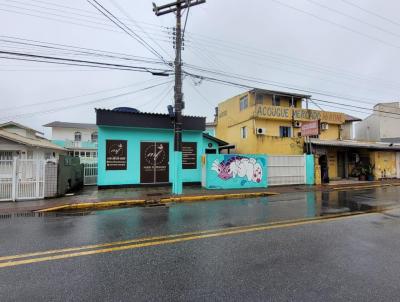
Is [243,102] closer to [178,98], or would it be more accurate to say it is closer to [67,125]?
[178,98]

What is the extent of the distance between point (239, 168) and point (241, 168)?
0.14 meters

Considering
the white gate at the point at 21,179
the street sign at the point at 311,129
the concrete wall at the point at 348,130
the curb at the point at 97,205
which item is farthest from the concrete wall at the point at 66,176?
the concrete wall at the point at 348,130

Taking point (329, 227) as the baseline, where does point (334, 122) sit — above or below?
above

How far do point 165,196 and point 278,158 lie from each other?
9003 millimetres

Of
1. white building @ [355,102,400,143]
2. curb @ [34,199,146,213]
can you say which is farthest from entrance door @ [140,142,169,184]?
white building @ [355,102,400,143]

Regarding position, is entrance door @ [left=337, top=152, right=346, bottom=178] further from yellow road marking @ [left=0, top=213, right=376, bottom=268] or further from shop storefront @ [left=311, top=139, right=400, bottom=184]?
yellow road marking @ [left=0, top=213, right=376, bottom=268]

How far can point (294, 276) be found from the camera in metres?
3.64

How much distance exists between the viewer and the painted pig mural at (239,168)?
1510 centimetres

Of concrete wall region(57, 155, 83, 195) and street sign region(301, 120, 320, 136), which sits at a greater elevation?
street sign region(301, 120, 320, 136)

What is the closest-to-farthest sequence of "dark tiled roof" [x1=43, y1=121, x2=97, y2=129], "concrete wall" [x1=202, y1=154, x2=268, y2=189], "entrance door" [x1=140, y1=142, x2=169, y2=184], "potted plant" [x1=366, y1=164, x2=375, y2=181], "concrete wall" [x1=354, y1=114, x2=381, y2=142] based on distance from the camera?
"concrete wall" [x1=202, y1=154, x2=268, y2=189]
"entrance door" [x1=140, y1=142, x2=169, y2=184]
"potted plant" [x1=366, y1=164, x2=375, y2=181]
"concrete wall" [x1=354, y1=114, x2=381, y2=142]
"dark tiled roof" [x1=43, y1=121, x2=97, y2=129]

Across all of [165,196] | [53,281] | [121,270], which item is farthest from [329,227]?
[165,196]

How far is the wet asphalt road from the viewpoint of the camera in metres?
3.20

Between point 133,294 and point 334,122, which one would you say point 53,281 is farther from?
point 334,122

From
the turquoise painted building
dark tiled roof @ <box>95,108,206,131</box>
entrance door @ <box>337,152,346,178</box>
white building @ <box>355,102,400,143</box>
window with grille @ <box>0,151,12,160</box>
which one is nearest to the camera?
dark tiled roof @ <box>95,108,206,131</box>
